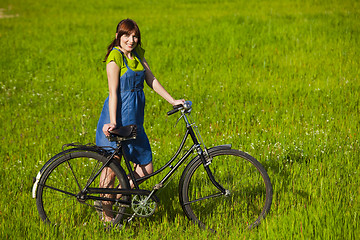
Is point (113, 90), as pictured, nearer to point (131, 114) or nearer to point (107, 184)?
point (131, 114)

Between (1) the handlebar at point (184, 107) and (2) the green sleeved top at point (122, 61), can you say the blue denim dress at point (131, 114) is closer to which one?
(2) the green sleeved top at point (122, 61)

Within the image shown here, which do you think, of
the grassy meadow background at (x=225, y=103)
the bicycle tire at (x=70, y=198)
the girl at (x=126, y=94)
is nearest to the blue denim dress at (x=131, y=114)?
the girl at (x=126, y=94)

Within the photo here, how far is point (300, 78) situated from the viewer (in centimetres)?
980

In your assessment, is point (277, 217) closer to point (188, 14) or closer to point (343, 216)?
point (343, 216)

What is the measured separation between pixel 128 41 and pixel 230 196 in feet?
7.02

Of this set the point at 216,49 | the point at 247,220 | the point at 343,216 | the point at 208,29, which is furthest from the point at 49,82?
the point at 343,216

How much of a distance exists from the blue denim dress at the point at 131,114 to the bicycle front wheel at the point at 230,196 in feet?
1.96

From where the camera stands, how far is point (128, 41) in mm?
4684

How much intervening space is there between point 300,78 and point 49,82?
6127mm

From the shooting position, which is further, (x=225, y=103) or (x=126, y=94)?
(x=225, y=103)

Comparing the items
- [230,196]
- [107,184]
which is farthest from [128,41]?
[230,196]

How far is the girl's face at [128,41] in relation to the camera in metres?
4.67

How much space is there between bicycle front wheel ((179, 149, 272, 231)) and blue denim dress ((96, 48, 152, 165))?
1.96 ft

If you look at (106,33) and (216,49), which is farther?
(106,33)
